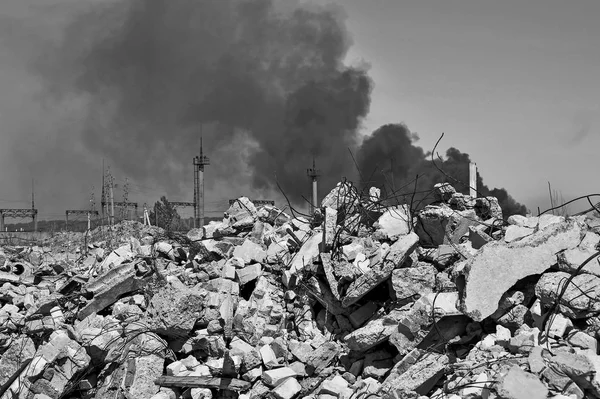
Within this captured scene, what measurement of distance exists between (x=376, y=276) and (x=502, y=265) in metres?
1.25

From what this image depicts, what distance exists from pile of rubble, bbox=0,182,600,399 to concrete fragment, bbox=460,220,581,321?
13 millimetres

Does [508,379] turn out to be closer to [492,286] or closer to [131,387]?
[492,286]

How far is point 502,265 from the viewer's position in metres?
5.05

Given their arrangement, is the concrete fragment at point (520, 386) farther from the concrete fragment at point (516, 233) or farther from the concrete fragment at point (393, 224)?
the concrete fragment at point (393, 224)

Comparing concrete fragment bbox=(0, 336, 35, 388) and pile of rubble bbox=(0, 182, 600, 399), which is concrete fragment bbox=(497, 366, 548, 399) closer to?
pile of rubble bbox=(0, 182, 600, 399)

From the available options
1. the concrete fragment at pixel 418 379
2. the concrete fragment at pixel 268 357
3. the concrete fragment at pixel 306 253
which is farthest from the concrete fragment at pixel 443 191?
the concrete fragment at pixel 268 357

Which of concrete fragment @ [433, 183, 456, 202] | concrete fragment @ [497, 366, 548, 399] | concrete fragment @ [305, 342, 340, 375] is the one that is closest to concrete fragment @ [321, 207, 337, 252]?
concrete fragment @ [305, 342, 340, 375]

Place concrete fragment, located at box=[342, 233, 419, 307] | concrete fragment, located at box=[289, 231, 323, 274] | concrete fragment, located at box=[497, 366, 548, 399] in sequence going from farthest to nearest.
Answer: concrete fragment, located at box=[289, 231, 323, 274] < concrete fragment, located at box=[342, 233, 419, 307] < concrete fragment, located at box=[497, 366, 548, 399]

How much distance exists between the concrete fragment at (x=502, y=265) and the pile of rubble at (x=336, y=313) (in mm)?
13

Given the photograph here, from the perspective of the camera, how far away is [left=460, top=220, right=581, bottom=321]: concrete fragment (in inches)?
193

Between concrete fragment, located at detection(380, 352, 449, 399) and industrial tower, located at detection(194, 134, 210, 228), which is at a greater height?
industrial tower, located at detection(194, 134, 210, 228)

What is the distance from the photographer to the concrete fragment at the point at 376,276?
564cm

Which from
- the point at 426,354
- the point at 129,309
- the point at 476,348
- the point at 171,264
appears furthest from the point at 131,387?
the point at 476,348

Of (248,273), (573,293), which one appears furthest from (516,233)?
(248,273)
